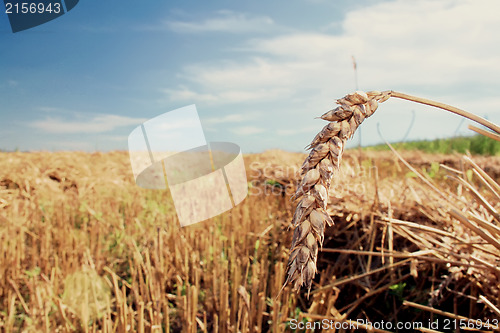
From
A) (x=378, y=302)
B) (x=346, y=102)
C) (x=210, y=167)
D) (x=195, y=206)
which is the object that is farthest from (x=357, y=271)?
(x=210, y=167)

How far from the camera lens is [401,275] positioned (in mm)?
2096

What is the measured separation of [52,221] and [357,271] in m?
3.07

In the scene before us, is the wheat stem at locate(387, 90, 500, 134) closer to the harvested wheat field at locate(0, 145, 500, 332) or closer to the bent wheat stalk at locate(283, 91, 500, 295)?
the bent wheat stalk at locate(283, 91, 500, 295)

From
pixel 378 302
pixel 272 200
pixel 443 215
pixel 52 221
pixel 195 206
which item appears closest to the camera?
pixel 443 215

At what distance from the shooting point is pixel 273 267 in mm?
2621

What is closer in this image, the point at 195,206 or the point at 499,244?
the point at 499,244

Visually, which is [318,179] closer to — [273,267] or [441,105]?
[441,105]

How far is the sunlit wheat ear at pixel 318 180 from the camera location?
0.62 metres

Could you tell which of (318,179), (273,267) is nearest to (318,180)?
(318,179)

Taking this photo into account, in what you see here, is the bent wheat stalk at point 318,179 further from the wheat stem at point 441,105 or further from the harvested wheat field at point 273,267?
the harvested wheat field at point 273,267

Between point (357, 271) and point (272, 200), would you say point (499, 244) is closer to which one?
point (357, 271)

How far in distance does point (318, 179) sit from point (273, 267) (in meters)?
2.09

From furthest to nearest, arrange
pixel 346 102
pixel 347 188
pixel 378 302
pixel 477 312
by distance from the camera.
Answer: pixel 347 188, pixel 378 302, pixel 477 312, pixel 346 102

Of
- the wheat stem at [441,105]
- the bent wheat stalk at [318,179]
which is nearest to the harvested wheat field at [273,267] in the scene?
the wheat stem at [441,105]
